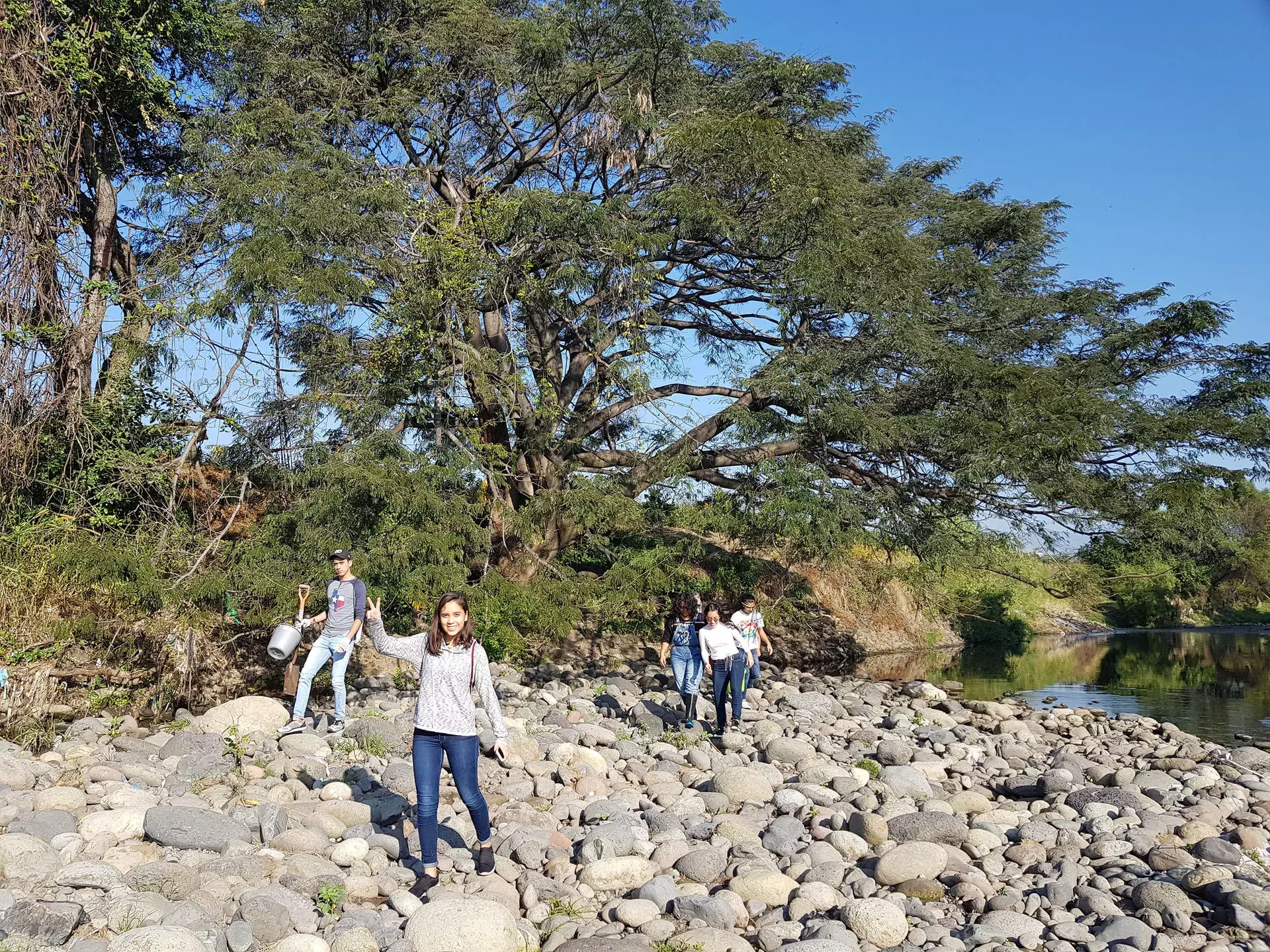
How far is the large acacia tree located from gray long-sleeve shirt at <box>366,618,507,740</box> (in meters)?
6.34

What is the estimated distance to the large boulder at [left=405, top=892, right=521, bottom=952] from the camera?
4359mm

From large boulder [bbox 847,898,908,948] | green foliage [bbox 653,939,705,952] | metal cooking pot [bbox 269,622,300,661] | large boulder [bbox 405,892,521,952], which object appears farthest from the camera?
metal cooking pot [bbox 269,622,300,661]

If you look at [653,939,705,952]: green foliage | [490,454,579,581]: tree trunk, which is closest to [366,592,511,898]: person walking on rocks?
[653,939,705,952]: green foliage

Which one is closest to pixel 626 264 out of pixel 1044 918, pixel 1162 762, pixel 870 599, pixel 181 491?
pixel 181 491

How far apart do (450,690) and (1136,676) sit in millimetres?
19108

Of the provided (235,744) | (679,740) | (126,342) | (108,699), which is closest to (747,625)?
(679,740)

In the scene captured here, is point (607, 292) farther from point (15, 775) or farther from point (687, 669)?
point (15, 775)

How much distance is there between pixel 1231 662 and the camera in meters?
22.7

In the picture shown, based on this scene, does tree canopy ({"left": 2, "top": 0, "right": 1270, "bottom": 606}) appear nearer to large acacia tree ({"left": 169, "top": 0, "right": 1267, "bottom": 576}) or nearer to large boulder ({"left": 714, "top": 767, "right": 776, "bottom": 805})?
large acacia tree ({"left": 169, "top": 0, "right": 1267, "bottom": 576})

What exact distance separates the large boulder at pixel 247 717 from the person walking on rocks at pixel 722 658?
4.11 m

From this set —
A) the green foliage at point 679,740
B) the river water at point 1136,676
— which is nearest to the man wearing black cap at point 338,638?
the green foliage at point 679,740

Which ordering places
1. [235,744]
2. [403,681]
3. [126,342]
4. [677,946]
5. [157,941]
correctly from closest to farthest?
1. [157,941]
2. [677,946]
3. [235,744]
4. [126,342]
5. [403,681]

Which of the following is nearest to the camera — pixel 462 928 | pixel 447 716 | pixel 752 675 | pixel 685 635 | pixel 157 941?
pixel 157 941

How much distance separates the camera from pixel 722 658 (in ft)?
31.3
